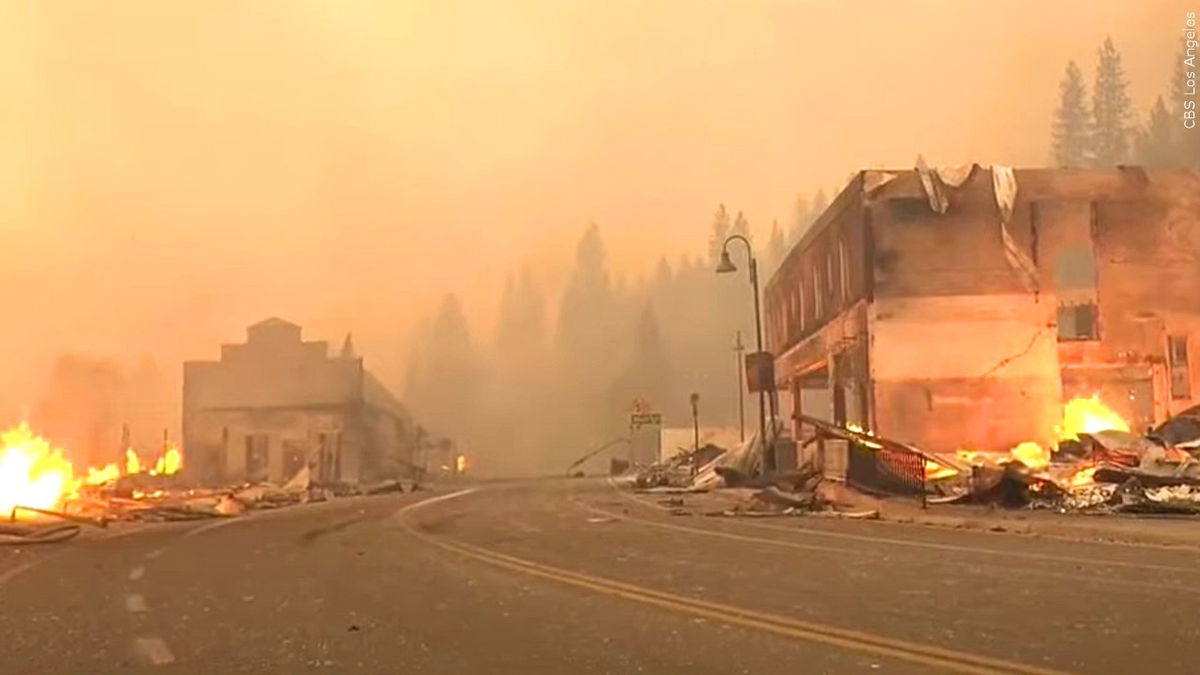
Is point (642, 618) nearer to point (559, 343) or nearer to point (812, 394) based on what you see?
point (812, 394)

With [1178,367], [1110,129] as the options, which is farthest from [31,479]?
[1110,129]

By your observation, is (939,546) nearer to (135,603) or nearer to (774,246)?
(135,603)

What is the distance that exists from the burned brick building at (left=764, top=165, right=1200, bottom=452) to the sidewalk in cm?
1422

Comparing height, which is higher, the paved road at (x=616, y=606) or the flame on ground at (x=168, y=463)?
the flame on ground at (x=168, y=463)

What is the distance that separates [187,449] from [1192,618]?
76032mm

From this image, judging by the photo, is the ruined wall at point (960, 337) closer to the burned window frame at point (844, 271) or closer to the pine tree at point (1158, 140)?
the burned window frame at point (844, 271)

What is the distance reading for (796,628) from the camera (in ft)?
27.7

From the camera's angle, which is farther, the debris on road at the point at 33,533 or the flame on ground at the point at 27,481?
the flame on ground at the point at 27,481

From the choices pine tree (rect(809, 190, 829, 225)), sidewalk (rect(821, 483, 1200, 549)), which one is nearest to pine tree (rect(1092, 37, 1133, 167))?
pine tree (rect(809, 190, 829, 225))

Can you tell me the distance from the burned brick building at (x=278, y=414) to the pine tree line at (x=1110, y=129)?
65.4 metres

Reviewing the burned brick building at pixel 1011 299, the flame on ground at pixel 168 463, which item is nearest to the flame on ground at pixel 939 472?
the burned brick building at pixel 1011 299

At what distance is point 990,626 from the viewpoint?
27.6ft

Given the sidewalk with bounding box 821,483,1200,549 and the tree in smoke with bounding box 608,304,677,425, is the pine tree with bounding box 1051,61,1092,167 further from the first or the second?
the sidewalk with bounding box 821,483,1200,549

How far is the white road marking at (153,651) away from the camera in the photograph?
25.3 ft
